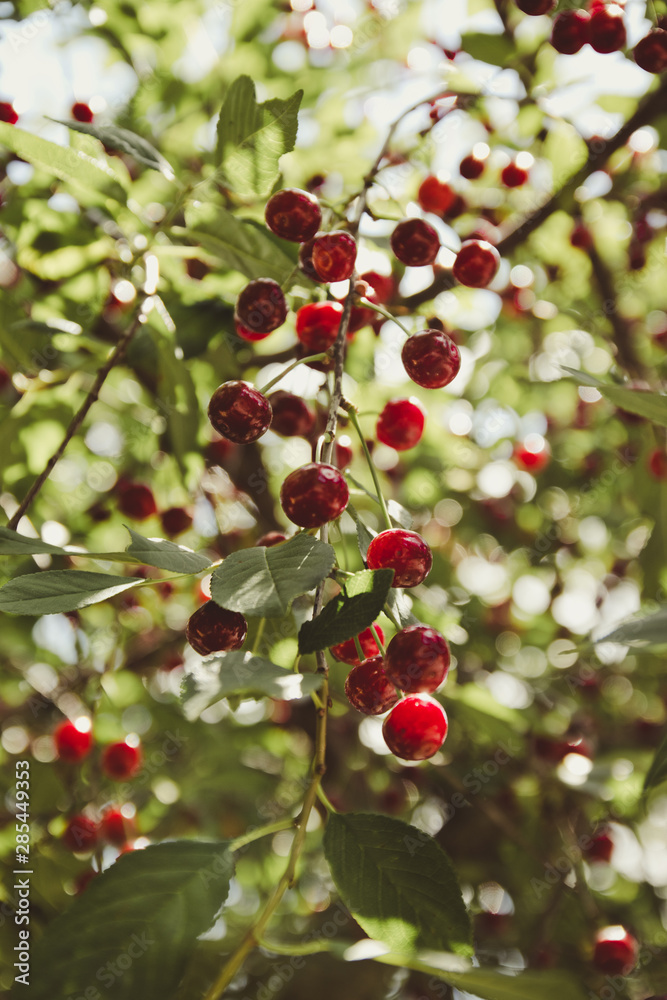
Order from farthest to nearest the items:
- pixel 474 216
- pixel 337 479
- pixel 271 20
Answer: pixel 474 216 < pixel 271 20 < pixel 337 479

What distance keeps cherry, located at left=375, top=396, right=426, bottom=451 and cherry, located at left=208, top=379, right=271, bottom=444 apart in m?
0.30

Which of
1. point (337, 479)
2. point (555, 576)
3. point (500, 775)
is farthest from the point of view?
point (555, 576)

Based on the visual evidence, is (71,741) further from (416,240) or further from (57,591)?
(416,240)

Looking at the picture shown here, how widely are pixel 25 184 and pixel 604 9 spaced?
1240 mm

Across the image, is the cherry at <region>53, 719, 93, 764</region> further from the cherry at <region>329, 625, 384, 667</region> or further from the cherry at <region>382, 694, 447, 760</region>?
the cherry at <region>382, 694, 447, 760</region>

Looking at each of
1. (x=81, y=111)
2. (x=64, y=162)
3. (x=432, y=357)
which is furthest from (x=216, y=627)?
(x=81, y=111)

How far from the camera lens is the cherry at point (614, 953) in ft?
5.36

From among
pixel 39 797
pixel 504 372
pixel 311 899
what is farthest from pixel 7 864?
pixel 504 372

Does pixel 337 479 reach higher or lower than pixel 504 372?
higher

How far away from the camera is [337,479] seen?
79 cm

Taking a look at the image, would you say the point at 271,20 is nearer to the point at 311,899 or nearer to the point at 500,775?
the point at 500,775

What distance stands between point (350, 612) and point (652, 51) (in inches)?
50.2

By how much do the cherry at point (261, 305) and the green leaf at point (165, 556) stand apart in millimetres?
432

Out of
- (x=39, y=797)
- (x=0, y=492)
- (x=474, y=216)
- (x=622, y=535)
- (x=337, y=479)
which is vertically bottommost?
(x=622, y=535)
